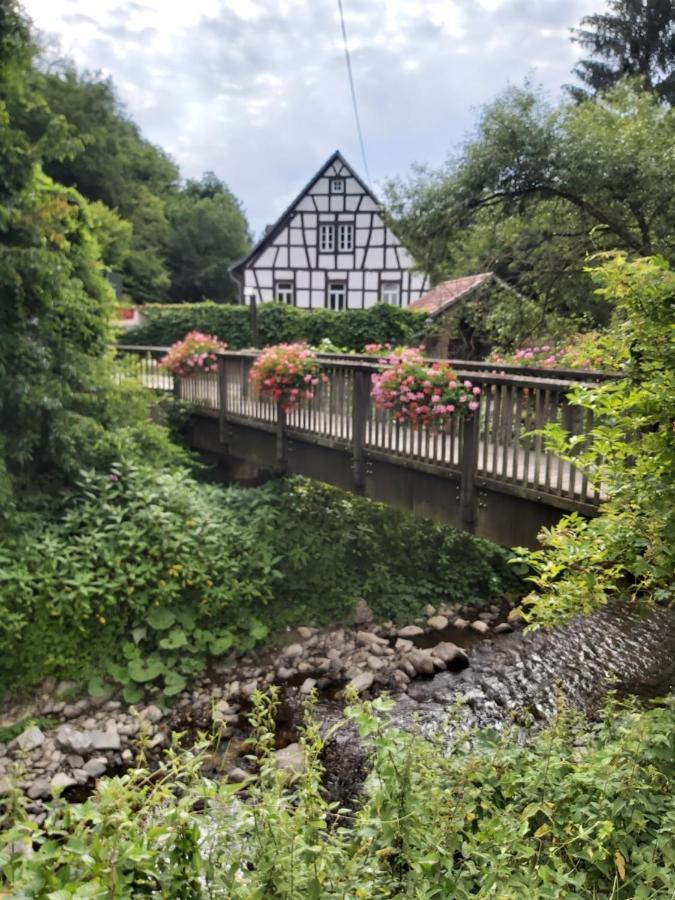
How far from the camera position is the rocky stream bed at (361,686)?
493 centimetres

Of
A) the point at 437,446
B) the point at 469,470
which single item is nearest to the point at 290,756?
the point at 469,470

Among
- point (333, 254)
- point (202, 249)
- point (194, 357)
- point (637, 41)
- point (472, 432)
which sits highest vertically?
point (202, 249)

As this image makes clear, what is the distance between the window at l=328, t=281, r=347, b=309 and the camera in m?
23.3

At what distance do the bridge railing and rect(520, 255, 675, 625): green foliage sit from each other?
0.92ft

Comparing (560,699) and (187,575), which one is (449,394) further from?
(187,575)

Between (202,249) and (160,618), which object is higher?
(202,249)

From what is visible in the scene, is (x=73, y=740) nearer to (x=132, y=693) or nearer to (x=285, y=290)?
(x=132, y=693)

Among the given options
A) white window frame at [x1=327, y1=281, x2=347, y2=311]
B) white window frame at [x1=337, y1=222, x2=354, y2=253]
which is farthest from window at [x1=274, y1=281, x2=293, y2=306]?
white window frame at [x1=337, y1=222, x2=354, y2=253]

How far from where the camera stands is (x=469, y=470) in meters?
5.27

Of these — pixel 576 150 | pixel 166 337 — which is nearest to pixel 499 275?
pixel 576 150

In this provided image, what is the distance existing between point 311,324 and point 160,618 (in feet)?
44.6

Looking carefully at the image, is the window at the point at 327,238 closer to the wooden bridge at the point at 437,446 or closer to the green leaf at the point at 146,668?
the wooden bridge at the point at 437,446

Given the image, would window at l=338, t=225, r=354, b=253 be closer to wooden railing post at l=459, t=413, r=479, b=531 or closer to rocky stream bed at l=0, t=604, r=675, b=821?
rocky stream bed at l=0, t=604, r=675, b=821

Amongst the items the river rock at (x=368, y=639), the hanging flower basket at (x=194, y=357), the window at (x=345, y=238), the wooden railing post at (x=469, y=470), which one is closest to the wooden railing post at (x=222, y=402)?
the hanging flower basket at (x=194, y=357)
